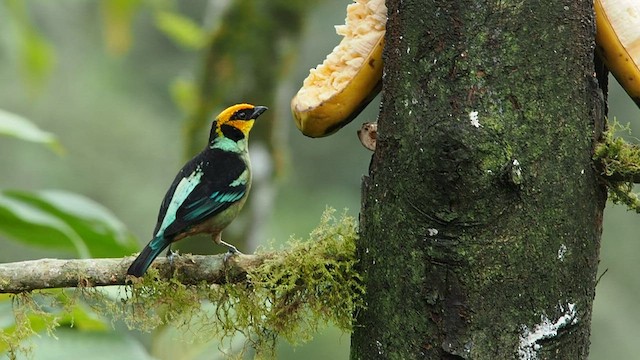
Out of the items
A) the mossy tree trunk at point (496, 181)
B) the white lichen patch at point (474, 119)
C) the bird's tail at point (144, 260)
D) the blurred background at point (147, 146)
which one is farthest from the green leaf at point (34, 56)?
the blurred background at point (147, 146)

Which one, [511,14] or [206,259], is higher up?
[511,14]

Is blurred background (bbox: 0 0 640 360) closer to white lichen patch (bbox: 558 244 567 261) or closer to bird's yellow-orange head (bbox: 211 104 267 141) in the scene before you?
bird's yellow-orange head (bbox: 211 104 267 141)

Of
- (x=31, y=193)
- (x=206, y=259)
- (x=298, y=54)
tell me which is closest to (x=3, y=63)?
(x=298, y=54)

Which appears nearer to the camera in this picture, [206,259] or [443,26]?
[443,26]

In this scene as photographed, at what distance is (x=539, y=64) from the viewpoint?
1897 millimetres

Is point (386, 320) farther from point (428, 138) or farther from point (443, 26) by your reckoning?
point (443, 26)

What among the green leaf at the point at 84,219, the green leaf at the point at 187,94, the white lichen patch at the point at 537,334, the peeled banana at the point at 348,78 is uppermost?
the green leaf at the point at 187,94

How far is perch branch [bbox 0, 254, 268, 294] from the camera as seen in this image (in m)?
2.07

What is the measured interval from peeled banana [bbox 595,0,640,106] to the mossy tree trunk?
0.08m

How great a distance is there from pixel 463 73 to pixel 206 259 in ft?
2.53

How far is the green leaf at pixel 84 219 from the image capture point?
2.95m

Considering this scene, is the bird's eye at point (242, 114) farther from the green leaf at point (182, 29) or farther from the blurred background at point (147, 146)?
the blurred background at point (147, 146)

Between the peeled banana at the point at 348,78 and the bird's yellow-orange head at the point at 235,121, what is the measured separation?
0.89m

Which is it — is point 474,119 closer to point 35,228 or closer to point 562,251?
point 562,251
